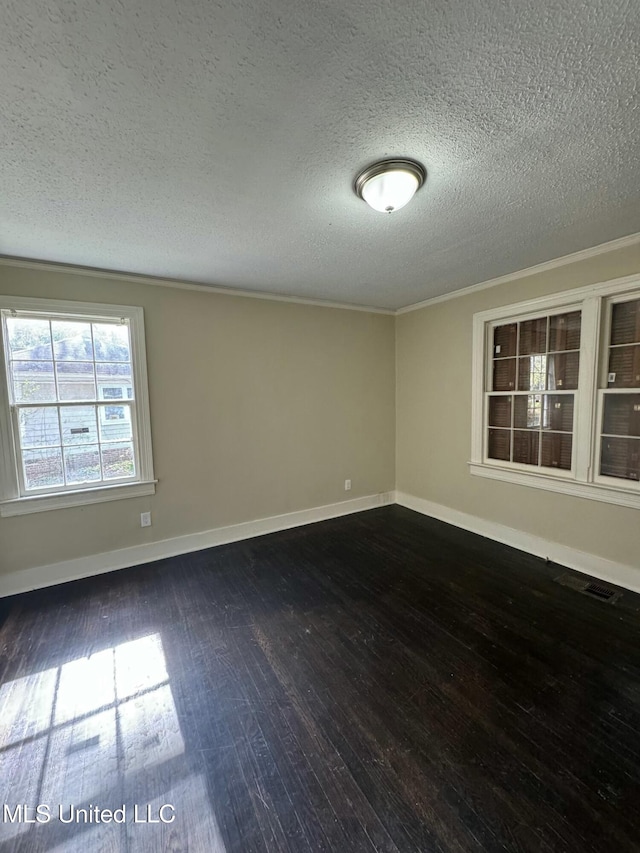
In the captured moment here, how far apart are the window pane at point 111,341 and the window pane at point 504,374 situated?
351 centimetres

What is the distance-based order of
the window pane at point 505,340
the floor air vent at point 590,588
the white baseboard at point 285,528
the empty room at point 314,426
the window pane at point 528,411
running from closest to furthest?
the empty room at point 314,426 < the floor air vent at point 590,588 < the white baseboard at point 285,528 < the window pane at point 528,411 < the window pane at point 505,340

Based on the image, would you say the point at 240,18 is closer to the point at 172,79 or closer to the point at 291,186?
the point at 172,79

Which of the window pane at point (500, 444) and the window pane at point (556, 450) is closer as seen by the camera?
the window pane at point (556, 450)

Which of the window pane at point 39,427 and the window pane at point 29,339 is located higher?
the window pane at point 29,339

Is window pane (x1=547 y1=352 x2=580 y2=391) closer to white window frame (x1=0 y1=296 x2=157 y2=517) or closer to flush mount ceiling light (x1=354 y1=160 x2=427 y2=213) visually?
flush mount ceiling light (x1=354 y1=160 x2=427 y2=213)

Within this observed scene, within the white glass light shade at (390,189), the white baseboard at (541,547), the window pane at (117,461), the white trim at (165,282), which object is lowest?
the white baseboard at (541,547)

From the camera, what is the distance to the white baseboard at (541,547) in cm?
266

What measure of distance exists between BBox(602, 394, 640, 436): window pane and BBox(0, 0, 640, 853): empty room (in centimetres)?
2

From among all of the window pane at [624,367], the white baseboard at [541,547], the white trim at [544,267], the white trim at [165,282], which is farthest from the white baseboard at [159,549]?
the window pane at [624,367]

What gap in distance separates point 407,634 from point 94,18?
2.95 meters

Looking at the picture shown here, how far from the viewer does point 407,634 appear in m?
2.18

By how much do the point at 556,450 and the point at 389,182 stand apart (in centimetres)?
267

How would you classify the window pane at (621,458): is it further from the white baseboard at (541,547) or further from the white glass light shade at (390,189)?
the white glass light shade at (390,189)

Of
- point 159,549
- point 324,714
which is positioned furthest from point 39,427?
point 324,714
